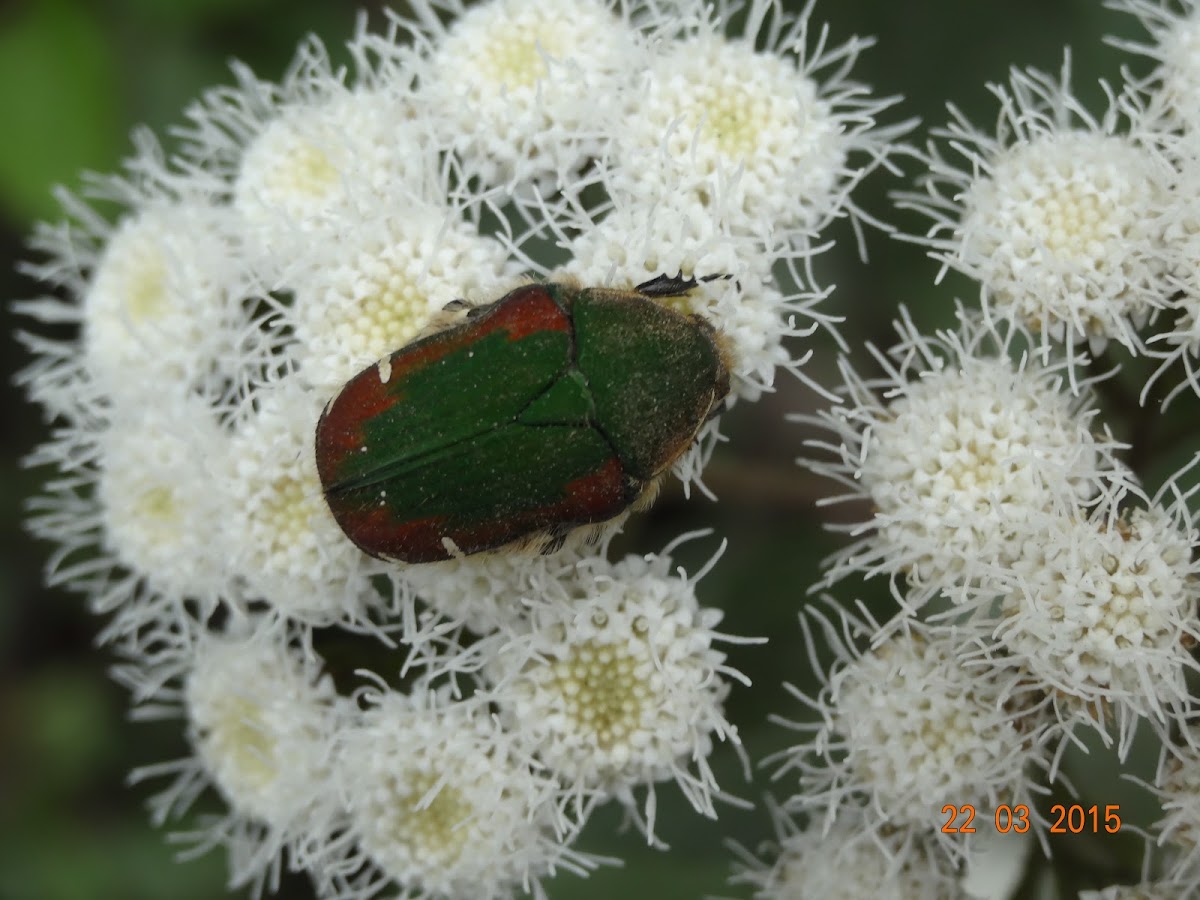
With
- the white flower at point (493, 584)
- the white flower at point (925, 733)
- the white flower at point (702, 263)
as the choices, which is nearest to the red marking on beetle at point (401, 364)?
the white flower at point (702, 263)

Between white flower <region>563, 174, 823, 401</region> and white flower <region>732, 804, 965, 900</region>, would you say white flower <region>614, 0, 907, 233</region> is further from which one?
white flower <region>732, 804, 965, 900</region>

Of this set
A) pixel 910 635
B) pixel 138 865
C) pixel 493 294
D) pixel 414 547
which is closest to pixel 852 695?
pixel 910 635

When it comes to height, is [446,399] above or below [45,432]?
above

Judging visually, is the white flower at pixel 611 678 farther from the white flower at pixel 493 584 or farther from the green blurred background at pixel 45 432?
the green blurred background at pixel 45 432

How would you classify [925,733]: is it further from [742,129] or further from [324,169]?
[324,169]

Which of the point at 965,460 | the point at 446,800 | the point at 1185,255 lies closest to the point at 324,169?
the point at 446,800

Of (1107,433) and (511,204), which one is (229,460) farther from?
(1107,433)
